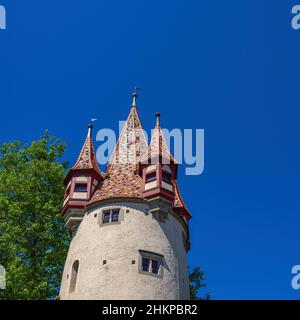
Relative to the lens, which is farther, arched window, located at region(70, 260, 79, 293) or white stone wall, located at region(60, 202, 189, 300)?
arched window, located at region(70, 260, 79, 293)

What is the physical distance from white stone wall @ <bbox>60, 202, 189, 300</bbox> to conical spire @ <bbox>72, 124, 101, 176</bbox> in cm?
317

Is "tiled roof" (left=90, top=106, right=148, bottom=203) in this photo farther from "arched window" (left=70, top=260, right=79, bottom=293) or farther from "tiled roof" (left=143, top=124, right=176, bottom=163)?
"arched window" (left=70, top=260, right=79, bottom=293)

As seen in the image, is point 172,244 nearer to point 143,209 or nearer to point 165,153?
point 143,209

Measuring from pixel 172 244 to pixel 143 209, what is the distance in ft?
7.80

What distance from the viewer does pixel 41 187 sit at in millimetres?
28562

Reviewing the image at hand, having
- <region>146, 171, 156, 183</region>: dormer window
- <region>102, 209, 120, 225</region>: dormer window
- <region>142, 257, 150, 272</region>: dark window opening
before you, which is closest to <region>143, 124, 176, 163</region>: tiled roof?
<region>146, 171, 156, 183</region>: dormer window

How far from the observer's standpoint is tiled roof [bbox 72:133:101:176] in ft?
84.9

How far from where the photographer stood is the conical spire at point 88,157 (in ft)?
84.9

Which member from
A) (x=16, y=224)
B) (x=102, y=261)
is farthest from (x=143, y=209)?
(x=16, y=224)

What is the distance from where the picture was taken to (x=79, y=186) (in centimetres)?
2522

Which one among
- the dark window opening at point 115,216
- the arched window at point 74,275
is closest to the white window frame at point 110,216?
the dark window opening at point 115,216

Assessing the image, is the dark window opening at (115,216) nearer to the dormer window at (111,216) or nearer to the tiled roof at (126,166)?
the dormer window at (111,216)

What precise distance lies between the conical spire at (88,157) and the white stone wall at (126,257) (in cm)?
317
